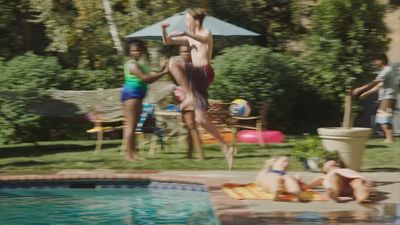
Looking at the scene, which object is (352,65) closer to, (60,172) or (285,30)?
(285,30)

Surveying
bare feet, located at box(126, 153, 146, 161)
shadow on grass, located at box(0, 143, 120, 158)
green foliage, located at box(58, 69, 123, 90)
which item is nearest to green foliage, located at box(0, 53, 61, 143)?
green foliage, located at box(58, 69, 123, 90)

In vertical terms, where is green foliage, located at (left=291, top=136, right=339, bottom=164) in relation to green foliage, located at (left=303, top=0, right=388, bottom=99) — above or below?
below

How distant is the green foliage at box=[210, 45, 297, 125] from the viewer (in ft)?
43.7

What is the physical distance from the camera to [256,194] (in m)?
6.52

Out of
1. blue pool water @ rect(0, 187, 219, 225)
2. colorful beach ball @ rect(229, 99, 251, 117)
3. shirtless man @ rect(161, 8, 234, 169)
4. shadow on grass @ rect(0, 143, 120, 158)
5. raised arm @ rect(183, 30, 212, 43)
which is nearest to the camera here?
blue pool water @ rect(0, 187, 219, 225)

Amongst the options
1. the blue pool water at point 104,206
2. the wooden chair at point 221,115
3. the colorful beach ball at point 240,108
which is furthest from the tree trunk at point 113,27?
the blue pool water at point 104,206

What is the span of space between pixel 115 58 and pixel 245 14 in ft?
11.5

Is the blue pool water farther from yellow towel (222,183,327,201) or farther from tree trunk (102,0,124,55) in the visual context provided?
tree trunk (102,0,124,55)

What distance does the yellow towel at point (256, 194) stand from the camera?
635 cm

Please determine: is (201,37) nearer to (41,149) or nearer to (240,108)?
(240,108)

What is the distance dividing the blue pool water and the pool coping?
12cm

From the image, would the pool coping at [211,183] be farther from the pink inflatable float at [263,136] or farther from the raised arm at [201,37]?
the pink inflatable float at [263,136]

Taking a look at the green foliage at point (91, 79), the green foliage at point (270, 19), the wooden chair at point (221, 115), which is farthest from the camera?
the green foliage at point (270, 19)

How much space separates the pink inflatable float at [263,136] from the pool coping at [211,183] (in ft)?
12.6
